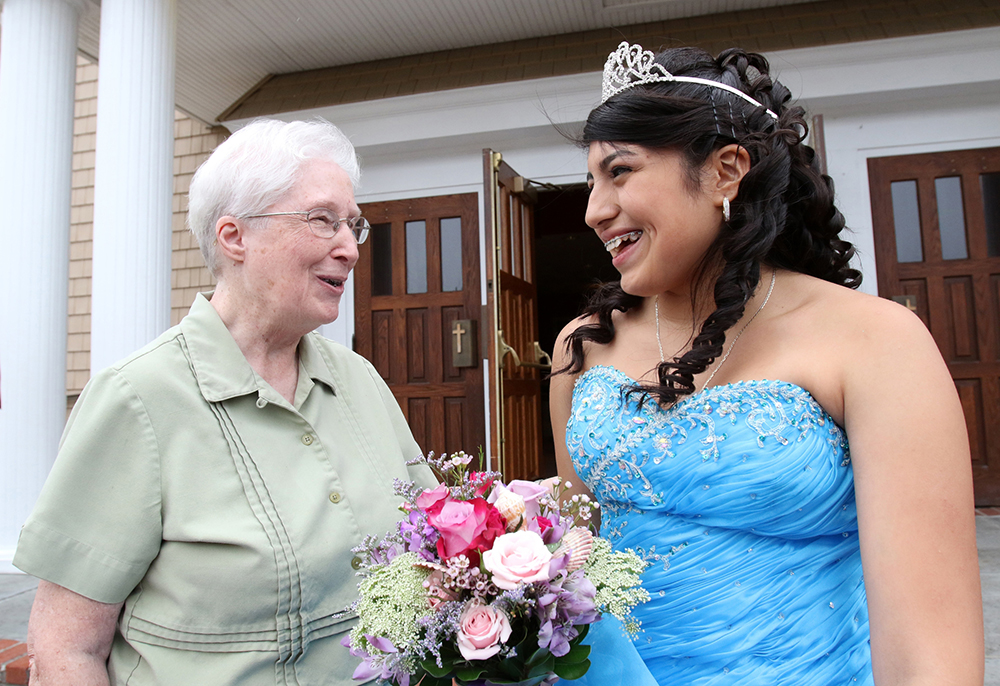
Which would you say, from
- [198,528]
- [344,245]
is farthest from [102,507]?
[344,245]

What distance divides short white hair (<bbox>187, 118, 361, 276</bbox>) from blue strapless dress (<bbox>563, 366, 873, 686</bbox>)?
984 millimetres

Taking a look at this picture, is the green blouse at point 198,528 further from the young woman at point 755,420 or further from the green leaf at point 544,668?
the young woman at point 755,420

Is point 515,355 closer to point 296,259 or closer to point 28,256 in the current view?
point 28,256

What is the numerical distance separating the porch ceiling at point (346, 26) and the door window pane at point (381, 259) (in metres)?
1.51

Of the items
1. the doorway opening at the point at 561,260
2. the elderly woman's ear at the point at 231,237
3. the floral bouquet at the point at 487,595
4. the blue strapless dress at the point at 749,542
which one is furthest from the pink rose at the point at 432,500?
the doorway opening at the point at 561,260

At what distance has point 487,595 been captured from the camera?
1031 millimetres

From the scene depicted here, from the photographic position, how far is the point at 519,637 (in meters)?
1.05

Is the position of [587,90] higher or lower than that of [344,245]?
higher

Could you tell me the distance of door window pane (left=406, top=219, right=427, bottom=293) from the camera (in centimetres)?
603

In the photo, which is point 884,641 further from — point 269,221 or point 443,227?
point 443,227

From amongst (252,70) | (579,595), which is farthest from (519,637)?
(252,70)

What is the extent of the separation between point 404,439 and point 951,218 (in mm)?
5151

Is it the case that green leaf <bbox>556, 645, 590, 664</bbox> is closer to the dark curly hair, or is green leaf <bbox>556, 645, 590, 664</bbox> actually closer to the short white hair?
the dark curly hair

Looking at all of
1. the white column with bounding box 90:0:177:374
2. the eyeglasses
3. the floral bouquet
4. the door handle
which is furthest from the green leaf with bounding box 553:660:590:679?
the white column with bounding box 90:0:177:374
